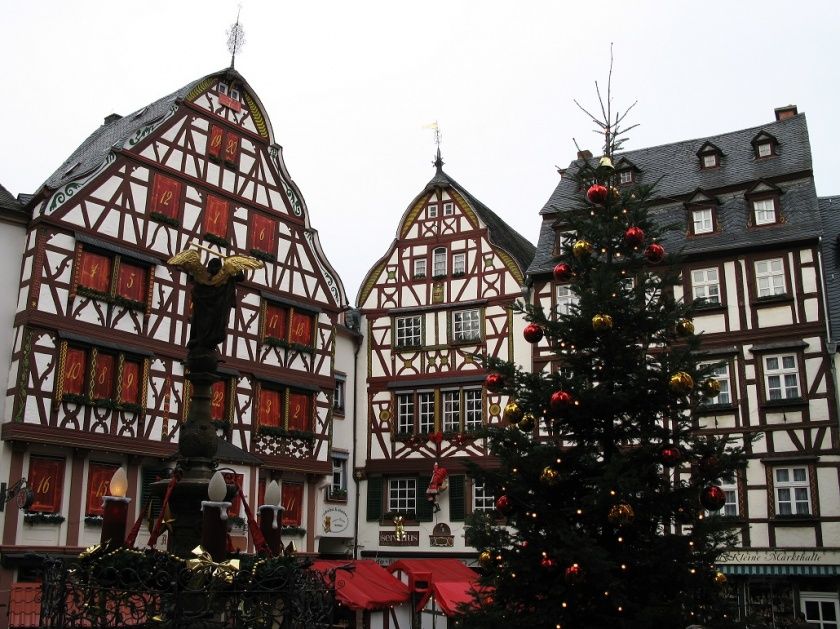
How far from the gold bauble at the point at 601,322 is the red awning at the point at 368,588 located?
9.70 m

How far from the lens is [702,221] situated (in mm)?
24078

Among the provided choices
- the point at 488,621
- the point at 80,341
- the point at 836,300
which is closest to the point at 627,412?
the point at 488,621

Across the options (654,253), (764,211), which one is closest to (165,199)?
(654,253)

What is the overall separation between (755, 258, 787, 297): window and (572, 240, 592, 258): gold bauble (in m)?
13.2

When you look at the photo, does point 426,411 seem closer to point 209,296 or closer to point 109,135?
point 109,135

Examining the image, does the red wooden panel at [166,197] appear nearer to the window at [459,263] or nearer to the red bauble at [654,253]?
the window at [459,263]

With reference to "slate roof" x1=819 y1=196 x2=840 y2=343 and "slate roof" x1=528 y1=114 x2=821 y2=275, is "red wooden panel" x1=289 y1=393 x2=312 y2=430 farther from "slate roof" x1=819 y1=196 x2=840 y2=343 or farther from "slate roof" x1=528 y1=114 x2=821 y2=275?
"slate roof" x1=819 y1=196 x2=840 y2=343

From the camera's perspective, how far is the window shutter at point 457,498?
25.5 metres

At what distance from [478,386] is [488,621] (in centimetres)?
1669

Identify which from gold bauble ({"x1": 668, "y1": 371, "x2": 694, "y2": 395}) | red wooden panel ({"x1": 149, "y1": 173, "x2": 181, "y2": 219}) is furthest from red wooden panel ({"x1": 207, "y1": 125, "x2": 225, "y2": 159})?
gold bauble ({"x1": 668, "y1": 371, "x2": 694, "y2": 395})

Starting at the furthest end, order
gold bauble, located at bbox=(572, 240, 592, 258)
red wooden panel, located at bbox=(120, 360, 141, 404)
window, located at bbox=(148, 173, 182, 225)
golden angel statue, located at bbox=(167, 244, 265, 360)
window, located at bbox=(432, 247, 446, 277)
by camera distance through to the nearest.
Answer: window, located at bbox=(432, 247, 446, 277) → window, located at bbox=(148, 173, 182, 225) → red wooden panel, located at bbox=(120, 360, 141, 404) → gold bauble, located at bbox=(572, 240, 592, 258) → golden angel statue, located at bbox=(167, 244, 265, 360)

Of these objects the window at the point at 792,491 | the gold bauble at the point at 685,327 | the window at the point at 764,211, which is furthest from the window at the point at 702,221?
the gold bauble at the point at 685,327

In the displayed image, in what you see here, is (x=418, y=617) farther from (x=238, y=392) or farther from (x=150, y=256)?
(x=150, y=256)

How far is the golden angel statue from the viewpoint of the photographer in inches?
332
